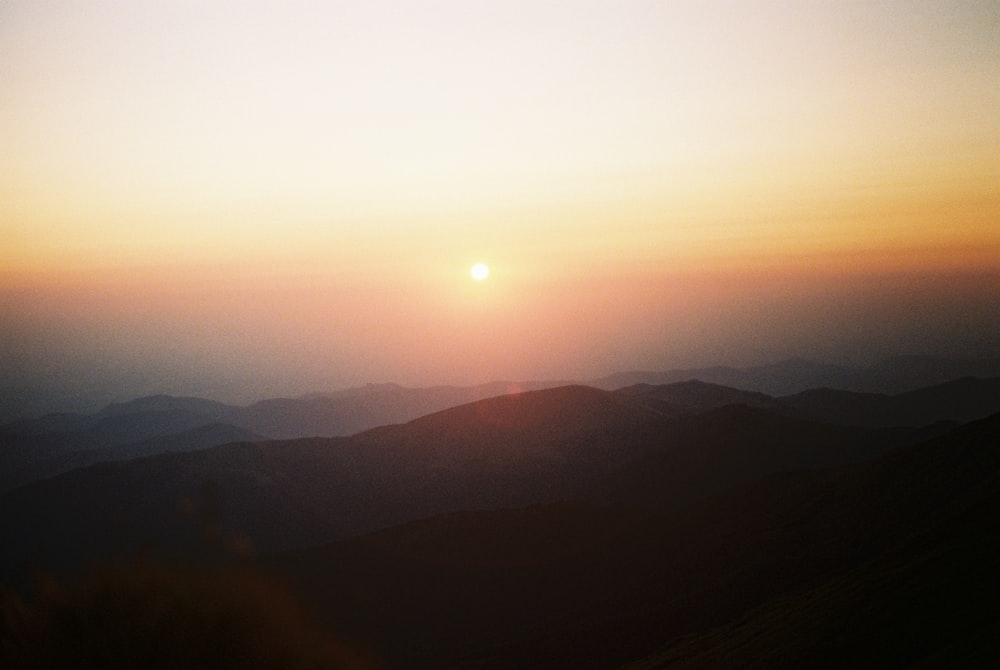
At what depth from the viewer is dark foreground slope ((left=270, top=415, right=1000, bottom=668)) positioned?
2275cm

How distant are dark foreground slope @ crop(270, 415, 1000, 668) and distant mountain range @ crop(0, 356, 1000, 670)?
0.18m

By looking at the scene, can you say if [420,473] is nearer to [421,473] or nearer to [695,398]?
[421,473]

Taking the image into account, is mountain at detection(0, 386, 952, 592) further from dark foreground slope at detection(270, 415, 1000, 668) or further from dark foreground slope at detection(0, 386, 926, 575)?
dark foreground slope at detection(270, 415, 1000, 668)

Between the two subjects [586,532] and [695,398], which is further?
[695,398]

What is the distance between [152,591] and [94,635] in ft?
9.56

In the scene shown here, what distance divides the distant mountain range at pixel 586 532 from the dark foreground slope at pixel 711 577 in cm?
18

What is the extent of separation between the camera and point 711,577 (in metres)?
48.3

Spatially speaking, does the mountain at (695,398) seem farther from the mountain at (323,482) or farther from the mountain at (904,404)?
the mountain at (323,482)

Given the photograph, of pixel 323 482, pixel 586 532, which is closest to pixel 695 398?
pixel 323 482

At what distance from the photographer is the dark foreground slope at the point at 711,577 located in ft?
74.6

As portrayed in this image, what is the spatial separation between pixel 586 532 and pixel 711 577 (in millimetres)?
20173

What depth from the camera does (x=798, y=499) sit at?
182ft

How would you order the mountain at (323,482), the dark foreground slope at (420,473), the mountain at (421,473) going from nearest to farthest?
the dark foreground slope at (420,473) < the mountain at (421,473) < the mountain at (323,482)

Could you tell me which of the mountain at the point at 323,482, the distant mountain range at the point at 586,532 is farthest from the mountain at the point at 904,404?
the mountain at the point at 323,482
